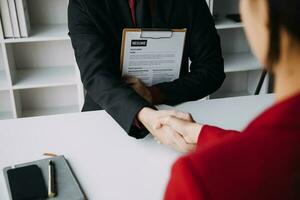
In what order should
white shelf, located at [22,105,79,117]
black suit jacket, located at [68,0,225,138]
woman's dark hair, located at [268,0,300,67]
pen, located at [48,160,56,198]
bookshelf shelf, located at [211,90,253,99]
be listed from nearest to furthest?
woman's dark hair, located at [268,0,300,67] < pen, located at [48,160,56,198] < black suit jacket, located at [68,0,225,138] < white shelf, located at [22,105,79,117] < bookshelf shelf, located at [211,90,253,99]

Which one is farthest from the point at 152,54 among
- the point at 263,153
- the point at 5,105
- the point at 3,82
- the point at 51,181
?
the point at 5,105

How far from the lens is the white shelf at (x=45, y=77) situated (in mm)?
2463

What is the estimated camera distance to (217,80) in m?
1.55

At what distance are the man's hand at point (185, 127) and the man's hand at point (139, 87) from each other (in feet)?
0.87

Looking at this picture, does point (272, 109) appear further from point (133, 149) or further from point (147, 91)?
point (147, 91)

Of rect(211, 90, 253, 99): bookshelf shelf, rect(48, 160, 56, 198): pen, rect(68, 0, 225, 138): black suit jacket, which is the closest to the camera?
rect(48, 160, 56, 198): pen

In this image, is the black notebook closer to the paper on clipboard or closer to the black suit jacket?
the black suit jacket

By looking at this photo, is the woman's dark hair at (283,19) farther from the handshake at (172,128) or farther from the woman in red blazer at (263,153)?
the handshake at (172,128)

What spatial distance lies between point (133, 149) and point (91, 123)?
0.65 ft

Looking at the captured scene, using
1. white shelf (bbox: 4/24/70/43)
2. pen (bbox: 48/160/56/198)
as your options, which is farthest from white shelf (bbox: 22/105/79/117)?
pen (bbox: 48/160/56/198)

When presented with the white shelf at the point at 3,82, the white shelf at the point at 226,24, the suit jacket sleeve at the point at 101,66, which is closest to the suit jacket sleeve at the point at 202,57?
the suit jacket sleeve at the point at 101,66

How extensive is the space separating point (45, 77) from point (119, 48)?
47.6 inches

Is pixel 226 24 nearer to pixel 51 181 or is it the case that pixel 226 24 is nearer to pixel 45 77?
pixel 45 77

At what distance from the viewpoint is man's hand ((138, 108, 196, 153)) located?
3.46 feet
